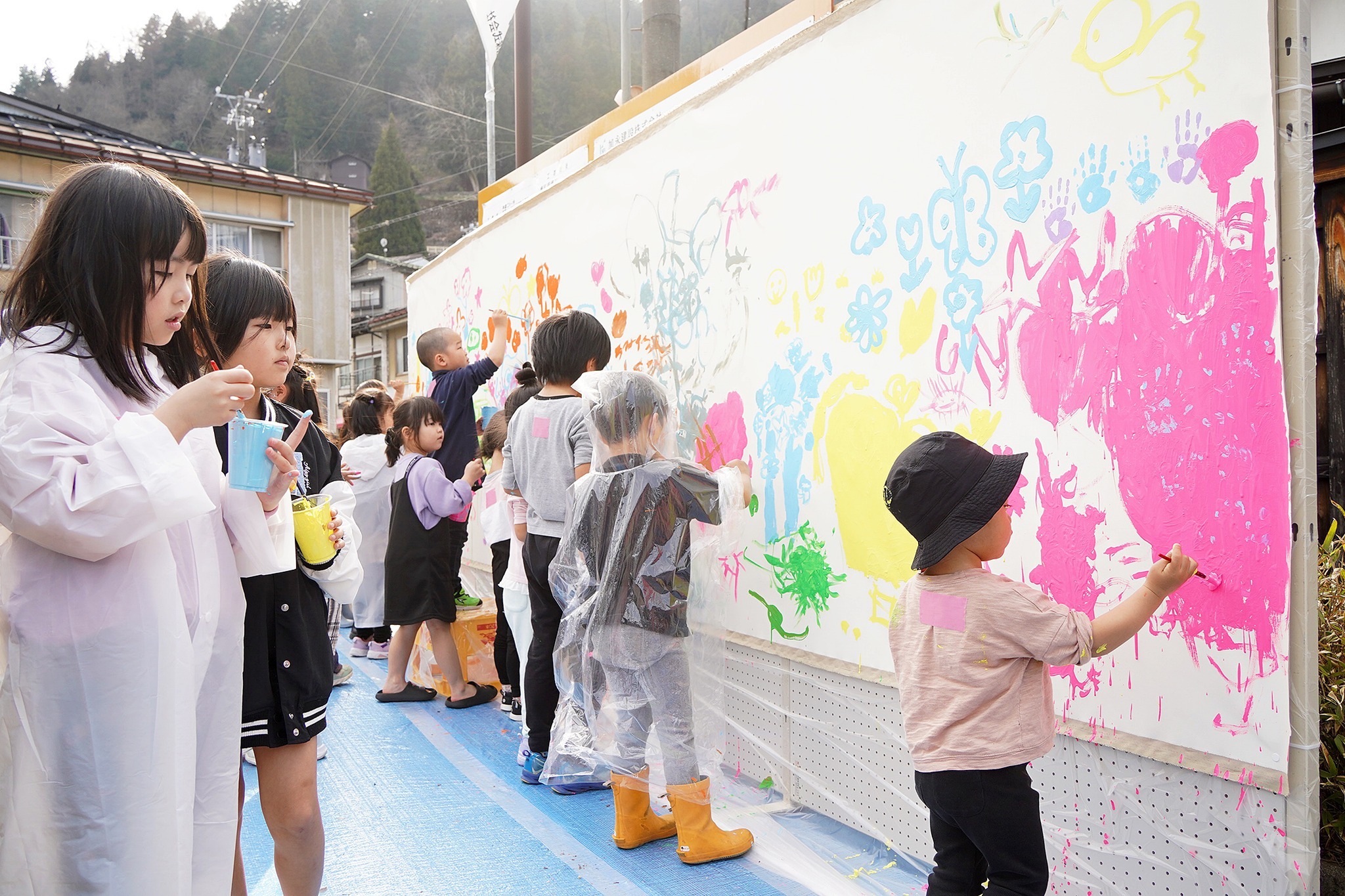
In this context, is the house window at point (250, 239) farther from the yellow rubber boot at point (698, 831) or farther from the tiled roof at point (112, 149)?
the yellow rubber boot at point (698, 831)

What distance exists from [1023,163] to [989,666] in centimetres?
123

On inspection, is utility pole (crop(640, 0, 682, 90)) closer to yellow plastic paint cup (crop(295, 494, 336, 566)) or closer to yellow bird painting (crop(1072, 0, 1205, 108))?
yellow bird painting (crop(1072, 0, 1205, 108))

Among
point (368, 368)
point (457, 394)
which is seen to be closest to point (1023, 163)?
point (457, 394)

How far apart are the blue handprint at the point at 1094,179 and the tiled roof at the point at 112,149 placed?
1443 cm

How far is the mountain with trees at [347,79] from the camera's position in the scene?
1147 inches

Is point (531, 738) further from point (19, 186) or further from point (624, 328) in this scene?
point (19, 186)

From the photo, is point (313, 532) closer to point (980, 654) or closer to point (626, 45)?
point (980, 654)

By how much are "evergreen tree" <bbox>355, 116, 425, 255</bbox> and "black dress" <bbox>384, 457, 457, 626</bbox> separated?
1124 inches

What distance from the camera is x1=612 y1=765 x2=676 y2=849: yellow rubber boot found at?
2.89 m

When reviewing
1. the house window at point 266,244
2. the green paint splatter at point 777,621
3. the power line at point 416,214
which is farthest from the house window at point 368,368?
the green paint splatter at point 777,621

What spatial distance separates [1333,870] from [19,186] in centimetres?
1773

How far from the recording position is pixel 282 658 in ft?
6.72

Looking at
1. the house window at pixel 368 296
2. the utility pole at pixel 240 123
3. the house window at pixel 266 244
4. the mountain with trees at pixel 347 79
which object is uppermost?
the mountain with trees at pixel 347 79

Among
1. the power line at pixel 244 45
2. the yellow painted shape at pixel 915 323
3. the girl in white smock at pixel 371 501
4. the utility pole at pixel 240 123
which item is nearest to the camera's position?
Answer: the yellow painted shape at pixel 915 323
